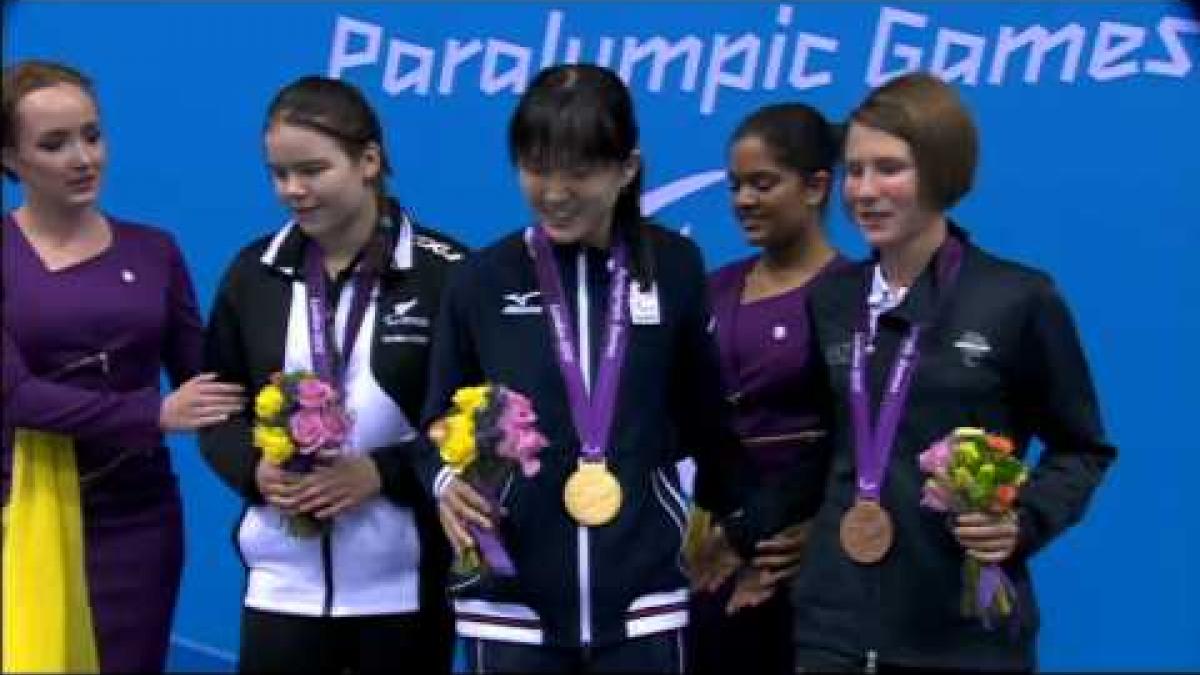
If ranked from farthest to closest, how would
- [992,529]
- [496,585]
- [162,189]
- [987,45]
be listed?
1. [162,189]
2. [987,45]
3. [496,585]
4. [992,529]

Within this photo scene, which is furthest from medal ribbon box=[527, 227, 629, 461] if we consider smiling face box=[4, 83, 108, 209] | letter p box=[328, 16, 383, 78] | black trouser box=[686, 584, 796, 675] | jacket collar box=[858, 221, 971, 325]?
letter p box=[328, 16, 383, 78]

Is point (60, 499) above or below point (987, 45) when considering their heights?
below

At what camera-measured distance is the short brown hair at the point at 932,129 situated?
3.27 meters

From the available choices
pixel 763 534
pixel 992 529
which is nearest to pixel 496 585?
pixel 763 534

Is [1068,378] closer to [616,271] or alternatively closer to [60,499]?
[616,271]

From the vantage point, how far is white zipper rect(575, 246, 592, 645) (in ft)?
11.0

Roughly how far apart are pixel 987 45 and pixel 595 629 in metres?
1.99

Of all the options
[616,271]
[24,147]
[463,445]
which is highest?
[24,147]

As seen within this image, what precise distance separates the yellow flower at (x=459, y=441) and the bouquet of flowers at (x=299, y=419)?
0.30 m

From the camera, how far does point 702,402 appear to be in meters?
3.54

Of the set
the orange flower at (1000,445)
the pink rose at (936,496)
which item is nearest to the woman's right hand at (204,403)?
the pink rose at (936,496)

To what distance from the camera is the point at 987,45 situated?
4.70 meters

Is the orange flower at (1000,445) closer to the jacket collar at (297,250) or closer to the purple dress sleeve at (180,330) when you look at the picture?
the jacket collar at (297,250)

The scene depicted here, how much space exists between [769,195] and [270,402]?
1.07 metres
